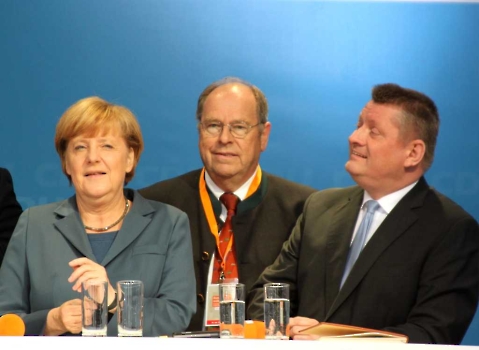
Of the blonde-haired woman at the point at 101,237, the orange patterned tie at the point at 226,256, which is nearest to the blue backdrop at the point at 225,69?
the orange patterned tie at the point at 226,256

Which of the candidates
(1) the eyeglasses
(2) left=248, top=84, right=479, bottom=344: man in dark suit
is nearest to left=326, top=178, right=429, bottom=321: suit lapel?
(2) left=248, top=84, right=479, bottom=344: man in dark suit

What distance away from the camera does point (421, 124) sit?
4.84m

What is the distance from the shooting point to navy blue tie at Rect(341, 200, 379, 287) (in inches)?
183

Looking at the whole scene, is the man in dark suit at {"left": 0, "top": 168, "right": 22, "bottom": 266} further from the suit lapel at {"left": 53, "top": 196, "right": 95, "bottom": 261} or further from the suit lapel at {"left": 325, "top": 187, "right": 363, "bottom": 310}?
the suit lapel at {"left": 325, "top": 187, "right": 363, "bottom": 310}

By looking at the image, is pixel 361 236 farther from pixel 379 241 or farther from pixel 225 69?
pixel 225 69

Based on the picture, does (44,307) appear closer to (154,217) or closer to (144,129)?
(154,217)

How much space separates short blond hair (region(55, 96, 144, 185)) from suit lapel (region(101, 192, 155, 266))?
0.29m

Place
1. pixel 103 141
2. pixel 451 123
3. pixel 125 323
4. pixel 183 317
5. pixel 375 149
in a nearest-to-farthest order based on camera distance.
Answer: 1. pixel 125 323
2. pixel 183 317
3. pixel 103 141
4. pixel 375 149
5. pixel 451 123

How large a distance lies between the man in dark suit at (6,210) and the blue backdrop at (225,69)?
78cm

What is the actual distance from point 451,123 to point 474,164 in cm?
28

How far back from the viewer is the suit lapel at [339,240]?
4.62 meters

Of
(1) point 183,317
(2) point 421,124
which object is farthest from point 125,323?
(2) point 421,124

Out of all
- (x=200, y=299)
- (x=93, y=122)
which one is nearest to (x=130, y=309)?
(x=93, y=122)

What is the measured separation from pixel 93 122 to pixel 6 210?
0.87 m
